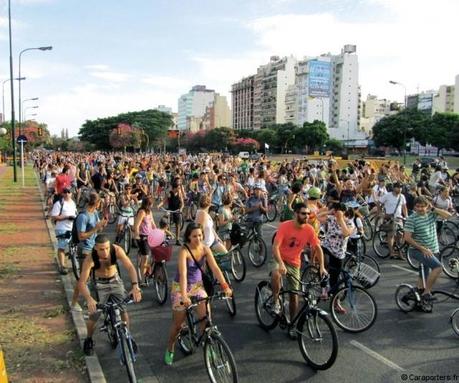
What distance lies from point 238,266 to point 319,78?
124368 mm

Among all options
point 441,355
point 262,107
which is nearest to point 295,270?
point 441,355

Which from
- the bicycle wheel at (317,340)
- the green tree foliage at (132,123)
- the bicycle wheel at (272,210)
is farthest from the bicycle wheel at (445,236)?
the green tree foliage at (132,123)

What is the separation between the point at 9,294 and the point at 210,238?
138 inches

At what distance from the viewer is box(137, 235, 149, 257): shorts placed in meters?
8.59

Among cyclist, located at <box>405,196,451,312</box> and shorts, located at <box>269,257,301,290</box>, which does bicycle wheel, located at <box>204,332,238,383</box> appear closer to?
shorts, located at <box>269,257,301,290</box>

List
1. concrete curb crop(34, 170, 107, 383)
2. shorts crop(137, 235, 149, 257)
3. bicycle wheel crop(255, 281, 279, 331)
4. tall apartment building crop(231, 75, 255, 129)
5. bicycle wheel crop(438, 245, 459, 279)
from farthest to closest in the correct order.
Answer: tall apartment building crop(231, 75, 255, 129) → bicycle wheel crop(438, 245, 459, 279) → shorts crop(137, 235, 149, 257) → bicycle wheel crop(255, 281, 279, 331) → concrete curb crop(34, 170, 107, 383)

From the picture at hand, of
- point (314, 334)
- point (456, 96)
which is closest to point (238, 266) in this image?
point (314, 334)

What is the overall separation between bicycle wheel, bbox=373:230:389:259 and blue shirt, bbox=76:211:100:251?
20.8ft

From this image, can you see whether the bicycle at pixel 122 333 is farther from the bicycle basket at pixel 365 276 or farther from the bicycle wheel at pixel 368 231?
the bicycle wheel at pixel 368 231

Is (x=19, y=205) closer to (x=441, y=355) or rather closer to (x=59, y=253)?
(x=59, y=253)

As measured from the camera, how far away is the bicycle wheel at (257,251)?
10211mm

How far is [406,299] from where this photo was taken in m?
7.38

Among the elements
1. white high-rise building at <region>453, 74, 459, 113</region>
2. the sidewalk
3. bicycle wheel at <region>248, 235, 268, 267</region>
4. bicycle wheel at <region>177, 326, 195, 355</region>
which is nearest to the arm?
bicycle wheel at <region>177, 326, 195, 355</region>

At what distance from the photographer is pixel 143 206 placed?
869 cm
